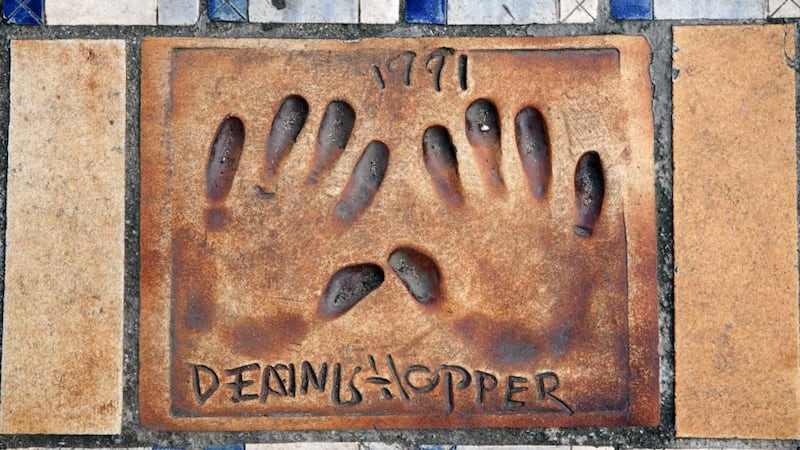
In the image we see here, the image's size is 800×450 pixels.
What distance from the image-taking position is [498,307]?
1230 millimetres

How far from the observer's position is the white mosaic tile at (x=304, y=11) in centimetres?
124

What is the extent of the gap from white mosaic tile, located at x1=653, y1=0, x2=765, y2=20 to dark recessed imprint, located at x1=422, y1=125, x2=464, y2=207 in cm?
40

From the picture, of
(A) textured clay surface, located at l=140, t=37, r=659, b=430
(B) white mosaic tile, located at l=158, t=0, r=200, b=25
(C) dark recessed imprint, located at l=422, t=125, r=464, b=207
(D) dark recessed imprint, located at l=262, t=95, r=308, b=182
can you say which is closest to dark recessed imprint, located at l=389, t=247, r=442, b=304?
(A) textured clay surface, located at l=140, t=37, r=659, b=430

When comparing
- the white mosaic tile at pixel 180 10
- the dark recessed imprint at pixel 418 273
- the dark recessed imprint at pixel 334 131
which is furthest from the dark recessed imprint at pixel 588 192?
the white mosaic tile at pixel 180 10

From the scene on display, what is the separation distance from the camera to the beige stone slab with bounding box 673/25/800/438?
1.23 m

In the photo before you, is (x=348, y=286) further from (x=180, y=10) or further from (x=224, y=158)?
(x=180, y=10)

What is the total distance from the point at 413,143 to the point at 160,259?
456 mm

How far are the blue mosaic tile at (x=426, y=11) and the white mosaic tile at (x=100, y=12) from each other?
1.39 feet

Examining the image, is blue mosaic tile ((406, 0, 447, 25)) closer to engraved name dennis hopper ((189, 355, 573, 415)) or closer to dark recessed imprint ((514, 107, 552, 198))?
dark recessed imprint ((514, 107, 552, 198))

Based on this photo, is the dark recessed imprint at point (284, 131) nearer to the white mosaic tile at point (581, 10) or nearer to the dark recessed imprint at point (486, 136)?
the dark recessed imprint at point (486, 136)

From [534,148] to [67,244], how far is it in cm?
78

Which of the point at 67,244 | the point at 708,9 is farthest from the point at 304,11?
the point at 708,9

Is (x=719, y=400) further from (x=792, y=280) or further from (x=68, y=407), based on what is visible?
(x=68, y=407)

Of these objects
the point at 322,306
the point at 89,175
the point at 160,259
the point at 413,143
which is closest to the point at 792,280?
the point at 413,143
